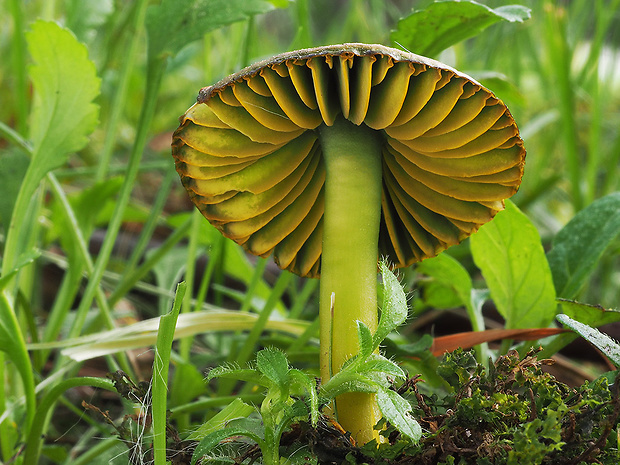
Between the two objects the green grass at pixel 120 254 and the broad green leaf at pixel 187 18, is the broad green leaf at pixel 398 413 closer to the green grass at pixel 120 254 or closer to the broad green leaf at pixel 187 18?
the green grass at pixel 120 254

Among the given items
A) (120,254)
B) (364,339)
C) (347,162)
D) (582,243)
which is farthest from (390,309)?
(120,254)

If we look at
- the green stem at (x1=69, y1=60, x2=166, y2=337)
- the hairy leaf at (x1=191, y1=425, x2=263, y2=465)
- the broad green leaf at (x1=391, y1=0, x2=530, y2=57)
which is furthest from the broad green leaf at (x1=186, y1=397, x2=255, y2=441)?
the broad green leaf at (x1=391, y1=0, x2=530, y2=57)

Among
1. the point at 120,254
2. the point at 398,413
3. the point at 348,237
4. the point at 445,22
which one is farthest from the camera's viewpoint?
the point at 120,254

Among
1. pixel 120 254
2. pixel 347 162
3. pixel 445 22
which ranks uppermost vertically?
pixel 445 22

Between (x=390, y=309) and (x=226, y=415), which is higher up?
(x=390, y=309)

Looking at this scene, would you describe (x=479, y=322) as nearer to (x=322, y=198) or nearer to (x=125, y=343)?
(x=322, y=198)

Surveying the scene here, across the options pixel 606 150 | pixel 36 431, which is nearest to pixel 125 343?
pixel 36 431

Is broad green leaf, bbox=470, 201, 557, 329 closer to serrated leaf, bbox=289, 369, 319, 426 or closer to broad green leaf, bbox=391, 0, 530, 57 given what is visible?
broad green leaf, bbox=391, 0, 530, 57

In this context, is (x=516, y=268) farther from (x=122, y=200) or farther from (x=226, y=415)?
(x=122, y=200)
